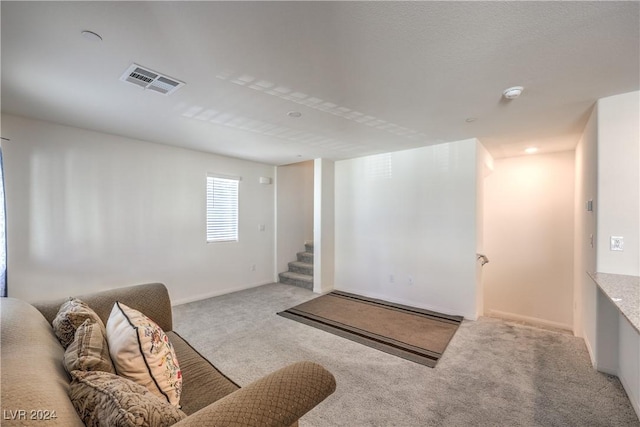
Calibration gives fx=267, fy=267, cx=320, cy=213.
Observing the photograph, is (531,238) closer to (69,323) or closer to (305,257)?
(305,257)

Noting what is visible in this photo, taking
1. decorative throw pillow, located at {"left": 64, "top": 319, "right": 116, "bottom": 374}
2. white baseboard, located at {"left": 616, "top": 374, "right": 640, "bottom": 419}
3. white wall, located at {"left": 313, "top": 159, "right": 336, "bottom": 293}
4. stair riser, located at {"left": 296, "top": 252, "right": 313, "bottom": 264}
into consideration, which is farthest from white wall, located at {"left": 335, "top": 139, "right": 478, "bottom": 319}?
decorative throw pillow, located at {"left": 64, "top": 319, "right": 116, "bottom": 374}

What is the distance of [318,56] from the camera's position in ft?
5.69

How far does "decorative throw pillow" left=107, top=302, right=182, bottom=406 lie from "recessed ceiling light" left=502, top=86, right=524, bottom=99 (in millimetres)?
2914

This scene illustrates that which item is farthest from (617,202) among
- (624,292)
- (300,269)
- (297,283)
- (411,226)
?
(300,269)

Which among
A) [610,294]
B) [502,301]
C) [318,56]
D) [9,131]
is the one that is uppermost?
[318,56]

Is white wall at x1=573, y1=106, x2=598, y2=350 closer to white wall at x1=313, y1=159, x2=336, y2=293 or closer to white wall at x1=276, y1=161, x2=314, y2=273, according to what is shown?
white wall at x1=313, y1=159, x2=336, y2=293

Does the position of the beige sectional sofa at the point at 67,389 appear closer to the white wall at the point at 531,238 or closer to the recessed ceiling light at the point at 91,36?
the recessed ceiling light at the point at 91,36

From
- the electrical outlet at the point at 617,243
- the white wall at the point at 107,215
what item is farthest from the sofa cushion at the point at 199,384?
the electrical outlet at the point at 617,243

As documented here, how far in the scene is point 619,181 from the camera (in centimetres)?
219

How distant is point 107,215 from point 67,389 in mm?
3255

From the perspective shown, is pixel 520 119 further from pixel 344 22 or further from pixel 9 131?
pixel 9 131

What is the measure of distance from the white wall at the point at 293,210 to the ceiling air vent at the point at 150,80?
3409 millimetres

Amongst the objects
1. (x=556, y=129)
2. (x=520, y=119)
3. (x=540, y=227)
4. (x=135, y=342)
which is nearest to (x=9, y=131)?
(x=135, y=342)

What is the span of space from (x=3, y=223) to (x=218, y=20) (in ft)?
10.1
